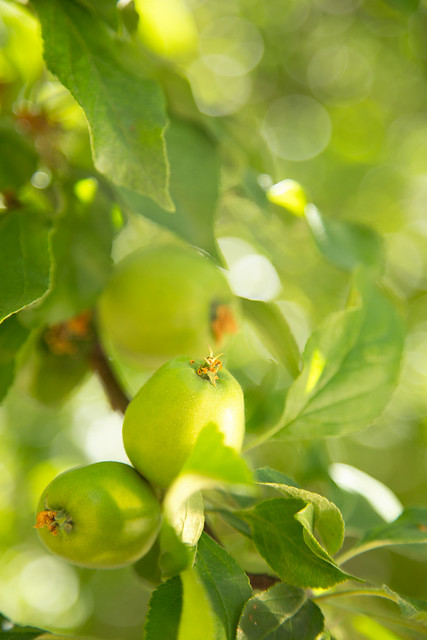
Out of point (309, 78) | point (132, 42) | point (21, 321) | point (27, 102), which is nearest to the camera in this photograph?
point (21, 321)

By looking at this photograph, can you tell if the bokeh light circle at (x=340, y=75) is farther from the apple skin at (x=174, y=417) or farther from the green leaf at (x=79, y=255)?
the apple skin at (x=174, y=417)

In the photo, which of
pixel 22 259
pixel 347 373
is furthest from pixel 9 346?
pixel 347 373

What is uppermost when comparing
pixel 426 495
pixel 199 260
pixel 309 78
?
pixel 199 260

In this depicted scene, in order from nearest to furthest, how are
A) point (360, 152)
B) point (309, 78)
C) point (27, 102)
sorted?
point (27, 102)
point (360, 152)
point (309, 78)

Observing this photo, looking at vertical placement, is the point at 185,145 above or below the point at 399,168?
above

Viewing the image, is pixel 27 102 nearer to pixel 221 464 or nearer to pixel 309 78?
pixel 221 464

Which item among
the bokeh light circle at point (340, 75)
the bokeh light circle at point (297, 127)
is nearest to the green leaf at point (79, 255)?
the bokeh light circle at point (297, 127)

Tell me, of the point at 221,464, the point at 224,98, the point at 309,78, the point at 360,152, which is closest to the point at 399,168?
the point at 360,152
